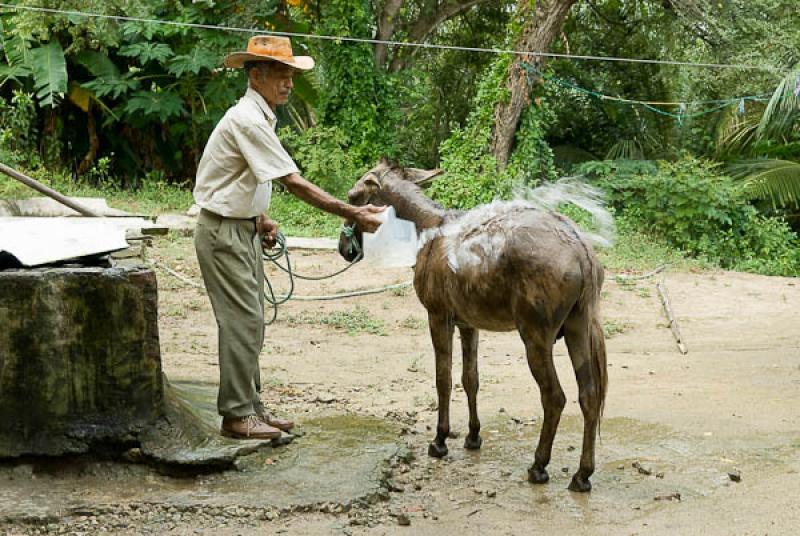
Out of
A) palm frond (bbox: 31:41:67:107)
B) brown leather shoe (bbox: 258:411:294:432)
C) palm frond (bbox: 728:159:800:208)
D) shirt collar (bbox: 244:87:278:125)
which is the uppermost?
palm frond (bbox: 31:41:67:107)

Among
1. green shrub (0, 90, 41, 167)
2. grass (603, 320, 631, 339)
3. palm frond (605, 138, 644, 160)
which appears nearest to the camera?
grass (603, 320, 631, 339)

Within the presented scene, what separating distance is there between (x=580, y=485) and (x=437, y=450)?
0.95 metres

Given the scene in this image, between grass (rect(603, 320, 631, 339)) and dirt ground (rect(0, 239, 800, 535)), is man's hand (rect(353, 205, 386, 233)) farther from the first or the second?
grass (rect(603, 320, 631, 339))

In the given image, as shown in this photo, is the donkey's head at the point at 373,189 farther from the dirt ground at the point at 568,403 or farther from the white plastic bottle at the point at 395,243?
the dirt ground at the point at 568,403

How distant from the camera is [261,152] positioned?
4.84 meters

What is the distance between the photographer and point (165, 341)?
8.59 m

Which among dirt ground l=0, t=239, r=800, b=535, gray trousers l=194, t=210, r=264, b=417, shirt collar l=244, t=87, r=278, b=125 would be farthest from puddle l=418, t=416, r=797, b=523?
shirt collar l=244, t=87, r=278, b=125

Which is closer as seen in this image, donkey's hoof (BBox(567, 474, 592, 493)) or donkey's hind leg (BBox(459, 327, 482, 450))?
donkey's hoof (BBox(567, 474, 592, 493))

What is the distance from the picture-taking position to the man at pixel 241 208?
491 centimetres

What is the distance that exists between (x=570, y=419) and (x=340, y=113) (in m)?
12.0

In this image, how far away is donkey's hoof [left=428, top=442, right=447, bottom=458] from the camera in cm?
555

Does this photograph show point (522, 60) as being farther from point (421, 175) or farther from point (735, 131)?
point (421, 175)

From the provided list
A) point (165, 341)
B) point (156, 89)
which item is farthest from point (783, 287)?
point (156, 89)

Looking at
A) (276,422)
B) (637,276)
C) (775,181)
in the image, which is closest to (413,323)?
(637,276)
